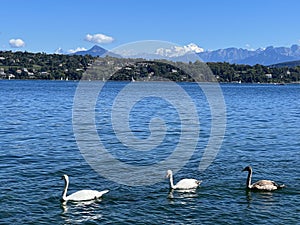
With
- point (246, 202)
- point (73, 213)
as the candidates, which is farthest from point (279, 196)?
point (73, 213)

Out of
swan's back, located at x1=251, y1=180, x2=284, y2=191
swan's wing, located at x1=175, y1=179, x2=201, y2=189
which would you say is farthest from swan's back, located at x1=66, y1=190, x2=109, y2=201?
swan's back, located at x1=251, y1=180, x2=284, y2=191

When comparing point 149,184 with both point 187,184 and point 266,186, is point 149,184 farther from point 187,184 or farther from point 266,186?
point 266,186

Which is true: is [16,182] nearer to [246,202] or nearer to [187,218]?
[187,218]

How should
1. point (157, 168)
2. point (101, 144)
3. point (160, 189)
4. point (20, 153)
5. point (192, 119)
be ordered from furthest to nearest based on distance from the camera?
point (192, 119) < point (101, 144) < point (20, 153) < point (157, 168) < point (160, 189)

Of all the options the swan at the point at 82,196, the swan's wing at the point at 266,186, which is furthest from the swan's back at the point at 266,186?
the swan at the point at 82,196

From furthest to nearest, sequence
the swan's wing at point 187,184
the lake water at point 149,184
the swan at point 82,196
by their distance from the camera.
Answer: the swan's wing at point 187,184, the swan at point 82,196, the lake water at point 149,184

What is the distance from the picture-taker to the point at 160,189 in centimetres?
2228

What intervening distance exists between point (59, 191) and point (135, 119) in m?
34.7

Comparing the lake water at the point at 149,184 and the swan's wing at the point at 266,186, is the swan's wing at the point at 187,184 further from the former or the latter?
the swan's wing at the point at 266,186

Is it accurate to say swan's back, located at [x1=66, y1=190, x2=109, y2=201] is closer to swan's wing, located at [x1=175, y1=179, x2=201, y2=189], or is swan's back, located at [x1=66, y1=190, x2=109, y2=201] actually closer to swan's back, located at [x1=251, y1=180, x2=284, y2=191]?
swan's wing, located at [x1=175, y1=179, x2=201, y2=189]

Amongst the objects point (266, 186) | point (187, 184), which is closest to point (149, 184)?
point (187, 184)

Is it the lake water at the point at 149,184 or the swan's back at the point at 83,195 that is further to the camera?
the swan's back at the point at 83,195

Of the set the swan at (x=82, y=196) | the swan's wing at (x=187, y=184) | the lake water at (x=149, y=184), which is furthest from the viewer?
the swan's wing at (x=187, y=184)

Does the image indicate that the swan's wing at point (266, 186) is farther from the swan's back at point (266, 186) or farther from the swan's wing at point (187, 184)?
the swan's wing at point (187, 184)
